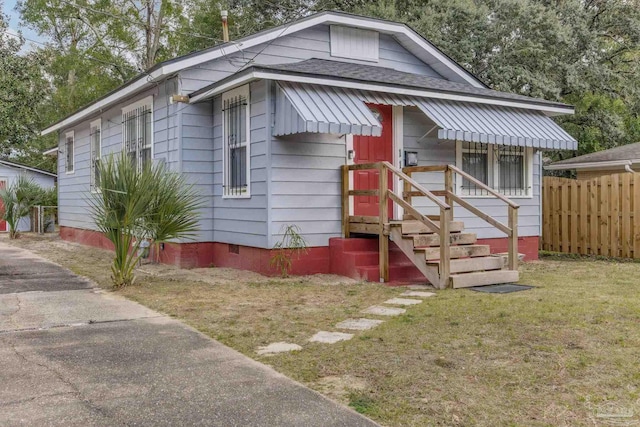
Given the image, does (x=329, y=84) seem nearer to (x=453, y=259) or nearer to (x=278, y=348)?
(x=453, y=259)

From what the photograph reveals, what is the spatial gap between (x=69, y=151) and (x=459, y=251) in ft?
38.5

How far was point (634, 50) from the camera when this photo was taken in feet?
61.6

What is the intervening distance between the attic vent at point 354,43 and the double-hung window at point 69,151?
823 cm

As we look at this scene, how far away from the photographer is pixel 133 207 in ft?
23.4

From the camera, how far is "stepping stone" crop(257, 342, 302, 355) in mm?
4465

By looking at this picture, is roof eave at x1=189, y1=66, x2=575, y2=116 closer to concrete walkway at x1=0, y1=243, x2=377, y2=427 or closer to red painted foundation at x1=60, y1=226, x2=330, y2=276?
red painted foundation at x1=60, y1=226, x2=330, y2=276

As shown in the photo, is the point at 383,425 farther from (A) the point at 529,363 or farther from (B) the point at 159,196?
(B) the point at 159,196

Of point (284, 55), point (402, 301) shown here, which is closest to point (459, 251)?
point (402, 301)

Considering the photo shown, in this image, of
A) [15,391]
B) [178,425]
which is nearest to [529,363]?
[178,425]

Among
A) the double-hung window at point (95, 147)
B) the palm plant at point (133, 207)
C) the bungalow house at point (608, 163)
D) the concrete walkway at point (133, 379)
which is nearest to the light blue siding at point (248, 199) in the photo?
the palm plant at point (133, 207)

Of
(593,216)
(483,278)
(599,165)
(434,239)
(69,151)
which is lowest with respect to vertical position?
(483,278)

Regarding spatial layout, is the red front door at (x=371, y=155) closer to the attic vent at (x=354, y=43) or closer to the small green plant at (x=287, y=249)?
the small green plant at (x=287, y=249)

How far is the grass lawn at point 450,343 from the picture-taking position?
3.33 meters

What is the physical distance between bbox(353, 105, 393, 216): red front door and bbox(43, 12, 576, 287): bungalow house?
0.06 ft
